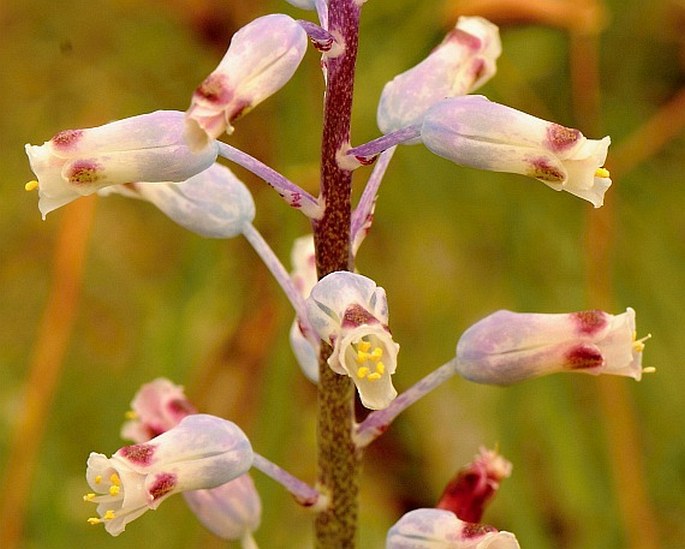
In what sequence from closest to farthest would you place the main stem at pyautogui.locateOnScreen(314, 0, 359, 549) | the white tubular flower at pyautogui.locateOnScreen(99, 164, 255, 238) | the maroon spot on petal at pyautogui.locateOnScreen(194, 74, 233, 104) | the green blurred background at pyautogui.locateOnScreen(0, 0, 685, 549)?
the maroon spot on petal at pyautogui.locateOnScreen(194, 74, 233, 104)
the main stem at pyautogui.locateOnScreen(314, 0, 359, 549)
the white tubular flower at pyautogui.locateOnScreen(99, 164, 255, 238)
the green blurred background at pyautogui.locateOnScreen(0, 0, 685, 549)

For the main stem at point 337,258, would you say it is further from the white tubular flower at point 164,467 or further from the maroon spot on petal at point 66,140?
the maroon spot on petal at point 66,140

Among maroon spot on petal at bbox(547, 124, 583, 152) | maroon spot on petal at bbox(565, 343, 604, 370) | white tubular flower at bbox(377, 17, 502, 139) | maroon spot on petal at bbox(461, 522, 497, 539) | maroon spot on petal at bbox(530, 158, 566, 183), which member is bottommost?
maroon spot on petal at bbox(461, 522, 497, 539)

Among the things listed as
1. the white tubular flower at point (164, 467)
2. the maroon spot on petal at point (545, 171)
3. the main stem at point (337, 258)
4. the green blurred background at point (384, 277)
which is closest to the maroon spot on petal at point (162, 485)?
the white tubular flower at point (164, 467)

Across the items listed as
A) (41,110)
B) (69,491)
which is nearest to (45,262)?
(41,110)

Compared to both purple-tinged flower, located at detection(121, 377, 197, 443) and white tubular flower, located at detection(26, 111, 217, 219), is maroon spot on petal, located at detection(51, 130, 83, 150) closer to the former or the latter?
white tubular flower, located at detection(26, 111, 217, 219)

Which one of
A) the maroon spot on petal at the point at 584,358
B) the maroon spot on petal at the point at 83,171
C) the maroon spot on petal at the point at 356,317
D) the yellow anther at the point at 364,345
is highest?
the maroon spot on petal at the point at 83,171

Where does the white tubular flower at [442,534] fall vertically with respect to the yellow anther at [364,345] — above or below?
below

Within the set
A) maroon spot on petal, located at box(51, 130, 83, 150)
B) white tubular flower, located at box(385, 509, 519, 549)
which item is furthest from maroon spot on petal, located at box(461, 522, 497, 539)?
maroon spot on petal, located at box(51, 130, 83, 150)
